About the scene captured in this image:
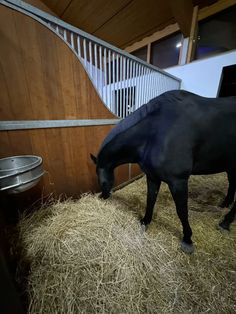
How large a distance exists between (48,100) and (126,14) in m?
3.93

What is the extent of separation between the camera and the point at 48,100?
1.21 meters

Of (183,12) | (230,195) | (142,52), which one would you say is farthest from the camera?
(142,52)

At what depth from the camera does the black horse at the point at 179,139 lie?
94 cm

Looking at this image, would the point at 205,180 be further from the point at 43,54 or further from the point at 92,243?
the point at 43,54

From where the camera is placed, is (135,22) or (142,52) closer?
(135,22)

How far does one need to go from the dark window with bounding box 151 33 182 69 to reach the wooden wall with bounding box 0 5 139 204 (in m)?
3.11

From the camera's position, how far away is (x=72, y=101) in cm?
137

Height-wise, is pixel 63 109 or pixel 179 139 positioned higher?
pixel 63 109

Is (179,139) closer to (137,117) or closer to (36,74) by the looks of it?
(137,117)

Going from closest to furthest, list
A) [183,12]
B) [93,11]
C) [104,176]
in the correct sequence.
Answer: [104,176], [183,12], [93,11]

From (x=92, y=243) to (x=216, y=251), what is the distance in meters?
0.96

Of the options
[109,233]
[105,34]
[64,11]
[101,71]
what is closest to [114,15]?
[105,34]

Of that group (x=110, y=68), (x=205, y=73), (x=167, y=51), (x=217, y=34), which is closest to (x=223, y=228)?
(x=110, y=68)

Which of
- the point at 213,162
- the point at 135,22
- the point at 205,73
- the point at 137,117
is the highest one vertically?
the point at 135,22
